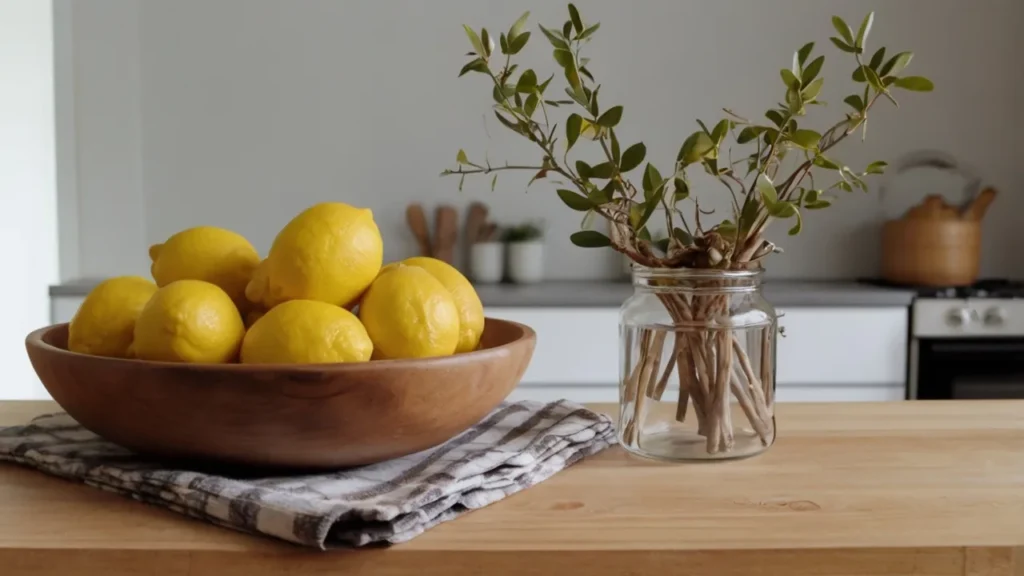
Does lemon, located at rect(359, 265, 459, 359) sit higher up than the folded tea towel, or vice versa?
lemon, located at rect(359, 265, 459, 359)

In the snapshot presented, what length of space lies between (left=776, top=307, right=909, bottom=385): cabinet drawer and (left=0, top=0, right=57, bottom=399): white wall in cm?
192

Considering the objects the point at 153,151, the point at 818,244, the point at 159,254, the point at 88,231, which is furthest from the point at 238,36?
the point at 159,254

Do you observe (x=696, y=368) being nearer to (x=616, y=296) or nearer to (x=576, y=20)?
(x=576, y=20)

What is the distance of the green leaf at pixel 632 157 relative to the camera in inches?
26.1

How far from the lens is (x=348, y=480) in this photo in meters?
0.62

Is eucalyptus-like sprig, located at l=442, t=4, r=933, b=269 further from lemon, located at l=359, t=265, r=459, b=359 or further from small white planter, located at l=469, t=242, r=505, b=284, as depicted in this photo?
small white planter, located at l=469, t=242, r=505, b=284

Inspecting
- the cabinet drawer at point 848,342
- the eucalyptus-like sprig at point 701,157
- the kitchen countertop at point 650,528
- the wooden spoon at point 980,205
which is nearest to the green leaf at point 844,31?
the eucalyptus-like sprig at point 701,157

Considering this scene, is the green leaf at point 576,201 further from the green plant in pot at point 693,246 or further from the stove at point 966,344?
the stove at point 966,344

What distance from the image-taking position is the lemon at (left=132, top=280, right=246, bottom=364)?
0.61 m

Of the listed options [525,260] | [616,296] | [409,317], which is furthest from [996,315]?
[409,317]

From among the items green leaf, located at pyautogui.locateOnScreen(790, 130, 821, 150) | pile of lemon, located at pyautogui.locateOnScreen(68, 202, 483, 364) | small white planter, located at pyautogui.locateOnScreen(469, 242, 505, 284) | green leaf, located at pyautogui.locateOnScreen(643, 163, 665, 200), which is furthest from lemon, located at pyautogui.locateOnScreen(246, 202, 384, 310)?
small white planter, located at pyautogui.locateOnScreen(469, 242, 505, 284)

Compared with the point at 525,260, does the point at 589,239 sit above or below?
above

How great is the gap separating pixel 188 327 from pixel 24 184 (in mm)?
2015

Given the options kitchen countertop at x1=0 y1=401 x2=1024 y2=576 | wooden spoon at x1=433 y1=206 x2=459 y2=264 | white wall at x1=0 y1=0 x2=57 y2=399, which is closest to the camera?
kitchen countertop at x1=0 y1=401 x2=1024 y2=576
